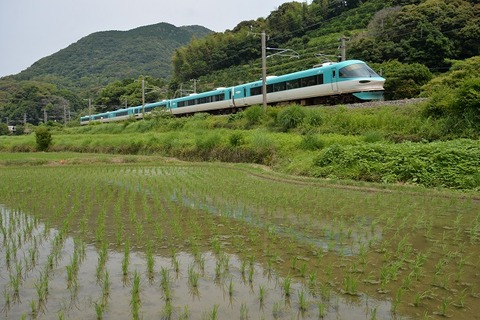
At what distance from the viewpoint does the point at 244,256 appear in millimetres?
5191

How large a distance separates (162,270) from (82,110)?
274 ft

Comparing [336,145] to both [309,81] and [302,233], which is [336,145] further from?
[309,81]

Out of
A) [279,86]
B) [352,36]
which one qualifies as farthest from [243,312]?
[352,36]

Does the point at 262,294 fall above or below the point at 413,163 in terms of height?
below

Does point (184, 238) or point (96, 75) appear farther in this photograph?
point (96, 75)

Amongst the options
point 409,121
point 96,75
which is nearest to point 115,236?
point 409,121

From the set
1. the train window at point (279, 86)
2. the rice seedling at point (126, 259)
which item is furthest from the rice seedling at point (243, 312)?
the train window at point (279, 86)

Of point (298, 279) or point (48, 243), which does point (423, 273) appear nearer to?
point (298, 279)

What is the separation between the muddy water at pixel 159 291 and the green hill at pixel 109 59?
94.2m

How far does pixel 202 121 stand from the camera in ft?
87.0

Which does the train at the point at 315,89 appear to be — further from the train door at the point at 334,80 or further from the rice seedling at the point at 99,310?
the rice seedling at the point at 99,310

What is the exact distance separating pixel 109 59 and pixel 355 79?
101 meters

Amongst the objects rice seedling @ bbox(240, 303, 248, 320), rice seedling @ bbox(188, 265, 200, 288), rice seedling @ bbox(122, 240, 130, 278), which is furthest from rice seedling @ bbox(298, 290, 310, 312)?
rice seedling @ bbox(122, 240, 130, 278)

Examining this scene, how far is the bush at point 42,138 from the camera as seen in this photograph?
28.4m
